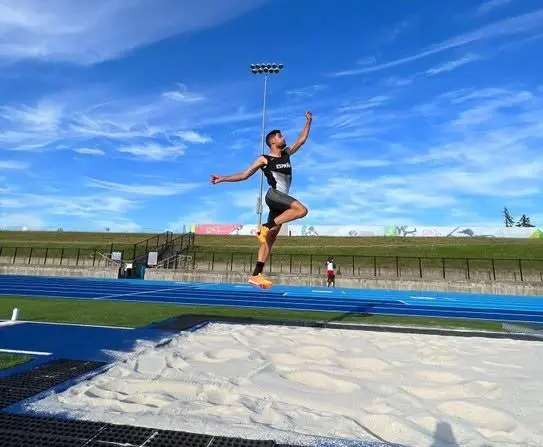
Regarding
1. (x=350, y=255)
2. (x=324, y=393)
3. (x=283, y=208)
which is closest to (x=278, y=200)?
(x=283, y=208)

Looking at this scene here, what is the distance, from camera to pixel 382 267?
33812 millimetres

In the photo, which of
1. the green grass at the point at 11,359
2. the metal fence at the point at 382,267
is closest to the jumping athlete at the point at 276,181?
the green grass at the point at 11,359

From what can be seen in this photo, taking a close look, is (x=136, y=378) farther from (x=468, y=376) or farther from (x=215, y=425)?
(x=468, y=376)

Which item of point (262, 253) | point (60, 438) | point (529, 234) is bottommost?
point (60, 438)

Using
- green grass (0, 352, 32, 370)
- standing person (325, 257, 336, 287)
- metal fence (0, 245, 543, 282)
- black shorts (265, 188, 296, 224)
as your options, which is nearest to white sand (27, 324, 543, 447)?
green grass (0, 352, 32, 370)

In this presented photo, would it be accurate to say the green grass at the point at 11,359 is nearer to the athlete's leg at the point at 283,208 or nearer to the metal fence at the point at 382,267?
the athlete's leg at the point at 283,208

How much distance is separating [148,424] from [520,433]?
2.52 m

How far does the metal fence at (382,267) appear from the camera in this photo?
29.6m

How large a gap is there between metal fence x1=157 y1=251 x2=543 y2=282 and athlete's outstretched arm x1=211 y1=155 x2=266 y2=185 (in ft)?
77.9

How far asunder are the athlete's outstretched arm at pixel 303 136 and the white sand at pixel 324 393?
2859mm

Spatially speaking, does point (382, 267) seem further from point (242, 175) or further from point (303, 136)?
point (242, 175)

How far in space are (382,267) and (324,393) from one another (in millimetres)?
31455

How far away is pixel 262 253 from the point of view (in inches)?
250

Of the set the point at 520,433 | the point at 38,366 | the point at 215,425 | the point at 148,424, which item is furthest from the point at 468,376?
the point at 38,366
